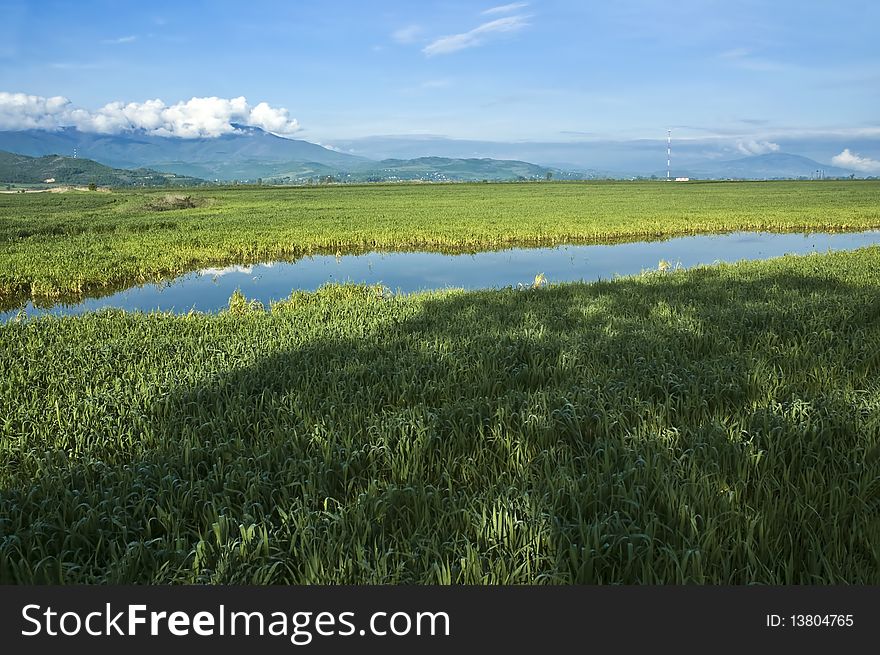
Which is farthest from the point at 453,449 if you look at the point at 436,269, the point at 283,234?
the point at 283,234

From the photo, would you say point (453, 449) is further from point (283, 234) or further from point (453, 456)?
point (283, 234)

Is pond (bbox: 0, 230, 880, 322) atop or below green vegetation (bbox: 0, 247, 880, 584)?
atop

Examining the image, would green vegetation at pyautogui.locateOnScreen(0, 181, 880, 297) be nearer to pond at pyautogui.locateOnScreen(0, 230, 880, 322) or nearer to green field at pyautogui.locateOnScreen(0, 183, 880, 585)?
pond at pyautogui.locateOnScreen(0, 230, 880, 322)

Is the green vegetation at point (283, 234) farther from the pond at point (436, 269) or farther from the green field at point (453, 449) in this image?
the green field at point (453, 449)

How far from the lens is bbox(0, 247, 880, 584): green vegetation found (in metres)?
2.97

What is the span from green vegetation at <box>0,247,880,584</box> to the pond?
7880 mm

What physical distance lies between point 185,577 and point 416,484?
4.83ft

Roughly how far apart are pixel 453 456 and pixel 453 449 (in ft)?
0.20

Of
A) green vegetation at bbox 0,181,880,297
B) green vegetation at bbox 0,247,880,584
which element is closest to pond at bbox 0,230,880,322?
green vegetation at bbox 0,181,880,297

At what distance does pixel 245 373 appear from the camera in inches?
250

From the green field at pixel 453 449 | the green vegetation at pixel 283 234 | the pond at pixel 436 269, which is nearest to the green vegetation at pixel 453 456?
the green field at pixel 453 449

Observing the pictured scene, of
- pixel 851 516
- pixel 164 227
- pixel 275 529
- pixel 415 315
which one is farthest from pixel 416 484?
pixel 164 227

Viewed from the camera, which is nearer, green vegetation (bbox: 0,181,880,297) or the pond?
the pond

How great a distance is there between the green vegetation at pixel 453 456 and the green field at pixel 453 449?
2 centimetres
